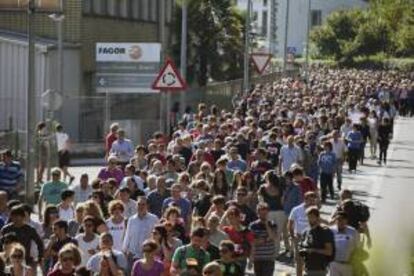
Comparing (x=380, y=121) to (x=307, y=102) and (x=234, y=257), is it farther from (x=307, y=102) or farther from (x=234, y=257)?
(x=234, y=257)

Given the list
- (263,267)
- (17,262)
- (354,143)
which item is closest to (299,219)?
(263,267)

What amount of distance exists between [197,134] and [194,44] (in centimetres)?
3083

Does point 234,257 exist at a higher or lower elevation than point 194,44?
lower

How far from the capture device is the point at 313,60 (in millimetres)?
112938

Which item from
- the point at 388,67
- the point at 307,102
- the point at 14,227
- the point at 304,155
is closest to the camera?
the point at 14,227

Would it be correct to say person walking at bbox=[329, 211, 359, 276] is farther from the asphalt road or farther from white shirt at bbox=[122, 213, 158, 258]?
white shirt at bbox=[122, 213, 158, 258]

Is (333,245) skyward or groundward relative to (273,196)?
groundward

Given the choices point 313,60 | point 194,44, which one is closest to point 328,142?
point 194,44

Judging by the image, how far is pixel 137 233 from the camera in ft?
40.8

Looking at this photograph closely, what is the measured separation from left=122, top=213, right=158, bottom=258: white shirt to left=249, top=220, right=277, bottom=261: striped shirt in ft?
3.99

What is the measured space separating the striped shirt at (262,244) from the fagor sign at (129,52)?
25.2m

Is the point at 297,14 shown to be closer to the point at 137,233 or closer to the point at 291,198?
the point at 291,198

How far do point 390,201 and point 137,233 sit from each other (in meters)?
5.94

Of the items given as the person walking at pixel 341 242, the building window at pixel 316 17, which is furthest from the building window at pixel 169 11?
the building window at pixel 316 17
